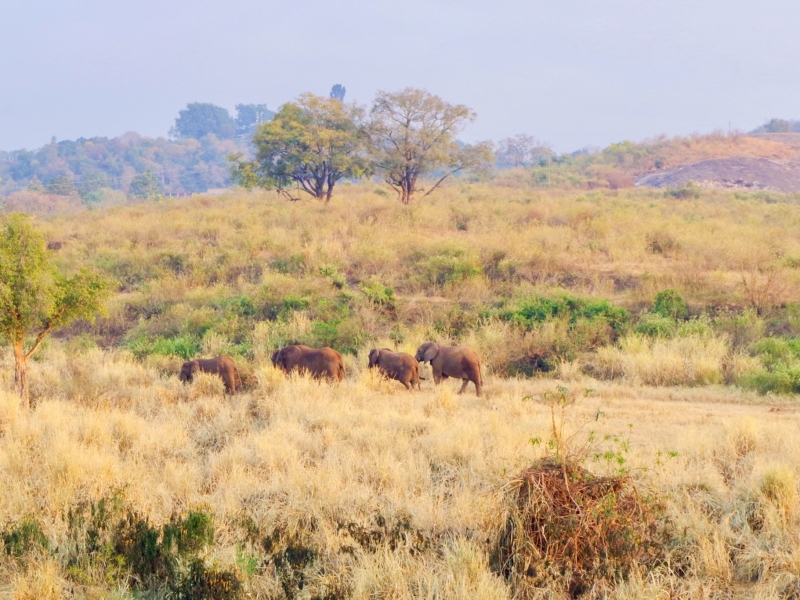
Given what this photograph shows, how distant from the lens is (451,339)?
41.4 feet

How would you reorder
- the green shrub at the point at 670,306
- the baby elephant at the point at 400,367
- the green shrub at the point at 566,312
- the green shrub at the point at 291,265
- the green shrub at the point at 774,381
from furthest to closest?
the green shrub at the point at 291,265 → the green shrub at the point at 670,306 → the green shrub at the point at 566,312 → the baby elephant at the point at 400,367 → the green shrub at the point at 774,381

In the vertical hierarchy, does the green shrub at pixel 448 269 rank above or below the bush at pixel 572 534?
above

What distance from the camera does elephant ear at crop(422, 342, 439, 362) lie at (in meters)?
10.0

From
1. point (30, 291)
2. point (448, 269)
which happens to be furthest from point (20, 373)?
point (448, 269)

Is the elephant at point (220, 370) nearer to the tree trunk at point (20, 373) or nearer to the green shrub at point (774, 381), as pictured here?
the tree trunk at point (20, 373)

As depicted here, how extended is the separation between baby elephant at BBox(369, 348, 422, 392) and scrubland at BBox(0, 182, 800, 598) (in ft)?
0.98

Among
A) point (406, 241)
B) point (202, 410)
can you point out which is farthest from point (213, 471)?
point (406, 241)

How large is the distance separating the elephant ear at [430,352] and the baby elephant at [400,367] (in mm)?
158

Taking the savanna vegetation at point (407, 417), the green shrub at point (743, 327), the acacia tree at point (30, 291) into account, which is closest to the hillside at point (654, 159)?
the savanna vegetation at point (407, 417)

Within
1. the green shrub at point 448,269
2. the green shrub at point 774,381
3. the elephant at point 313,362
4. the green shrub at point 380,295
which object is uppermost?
the green shrub at point 448,269

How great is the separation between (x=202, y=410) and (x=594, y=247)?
1194 cm

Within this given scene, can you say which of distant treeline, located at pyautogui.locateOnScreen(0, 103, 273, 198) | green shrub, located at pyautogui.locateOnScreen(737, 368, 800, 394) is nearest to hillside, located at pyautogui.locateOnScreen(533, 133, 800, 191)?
green shrub, located at pyautogui.locateOnScreen(737, 368, 800, 394)

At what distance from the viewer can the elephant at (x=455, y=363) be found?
380 inches

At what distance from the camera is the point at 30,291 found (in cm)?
857
